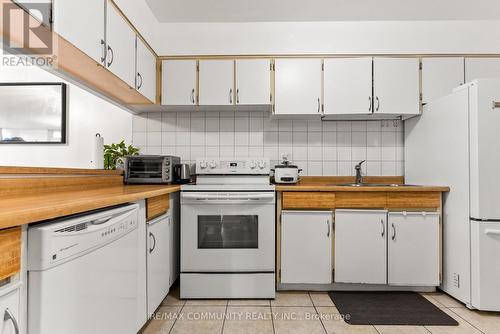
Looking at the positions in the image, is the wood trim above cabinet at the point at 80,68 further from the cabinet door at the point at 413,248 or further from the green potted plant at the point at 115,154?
the cabinet door at the point at 413,248

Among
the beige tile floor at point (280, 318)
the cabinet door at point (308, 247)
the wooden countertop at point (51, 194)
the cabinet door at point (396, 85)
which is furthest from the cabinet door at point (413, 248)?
the wooden countertop at point (51, 194)

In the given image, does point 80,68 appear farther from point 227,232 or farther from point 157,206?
point 227,232

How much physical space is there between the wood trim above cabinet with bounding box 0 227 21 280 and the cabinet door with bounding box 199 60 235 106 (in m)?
2.05

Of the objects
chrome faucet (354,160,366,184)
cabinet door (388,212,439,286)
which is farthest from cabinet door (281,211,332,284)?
chrome faucet (354,160,366,184)

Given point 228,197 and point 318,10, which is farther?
point 318,10

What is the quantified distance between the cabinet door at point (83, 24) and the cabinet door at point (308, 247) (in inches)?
68.7

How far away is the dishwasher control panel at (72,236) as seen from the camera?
0.87m

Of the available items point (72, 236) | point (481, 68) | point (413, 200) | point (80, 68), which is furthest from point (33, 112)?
point (481, 68)

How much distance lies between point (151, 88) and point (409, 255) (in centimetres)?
261

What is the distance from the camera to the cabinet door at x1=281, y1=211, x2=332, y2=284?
2326 millimetres

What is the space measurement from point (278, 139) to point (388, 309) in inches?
A: 69.2

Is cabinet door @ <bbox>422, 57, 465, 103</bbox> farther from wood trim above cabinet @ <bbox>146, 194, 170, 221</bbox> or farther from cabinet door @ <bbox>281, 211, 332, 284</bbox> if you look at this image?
wood trim above cabinet @ <bbox>146, 194, 170, 221</bbox>

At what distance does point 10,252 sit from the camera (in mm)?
800

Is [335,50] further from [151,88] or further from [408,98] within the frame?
[151,88]
